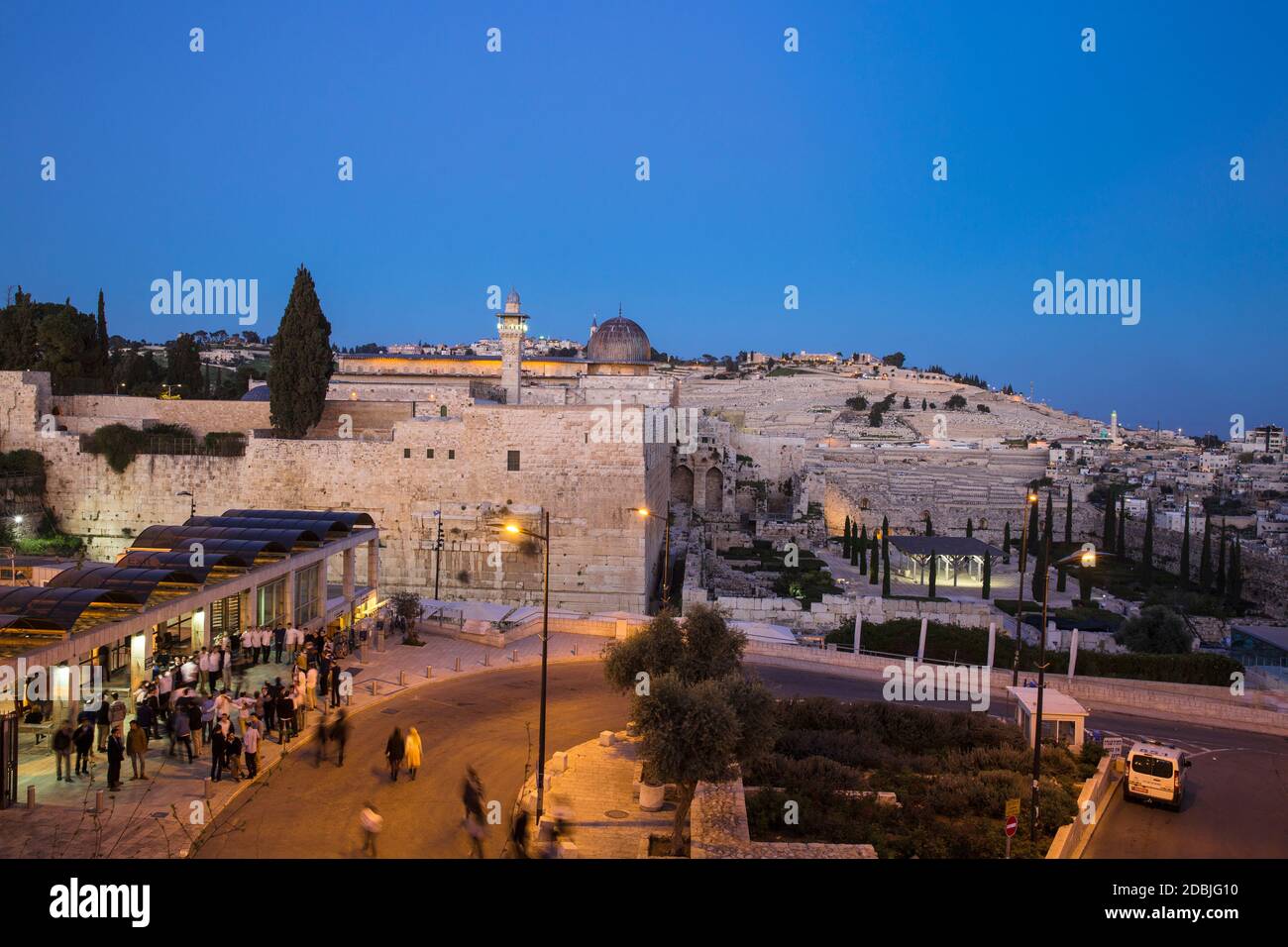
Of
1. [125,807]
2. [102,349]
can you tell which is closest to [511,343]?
[102,349]

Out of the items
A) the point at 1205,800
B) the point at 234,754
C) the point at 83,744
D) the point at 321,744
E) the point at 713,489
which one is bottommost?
the point at 1205,800

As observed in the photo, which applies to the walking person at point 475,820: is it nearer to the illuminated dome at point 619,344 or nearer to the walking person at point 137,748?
the walking person at point 137,748

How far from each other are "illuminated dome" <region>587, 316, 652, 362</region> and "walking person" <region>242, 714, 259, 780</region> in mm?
37623

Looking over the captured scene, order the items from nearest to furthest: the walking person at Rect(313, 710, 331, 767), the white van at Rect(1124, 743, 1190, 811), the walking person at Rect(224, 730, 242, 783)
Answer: the walking person at Rect(224, 730, 242, 783) < the walking person at Rect(313, 710, 331, 767) < the white van at Rect(1124, 743, 1190, 811)

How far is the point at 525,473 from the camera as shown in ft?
91.0

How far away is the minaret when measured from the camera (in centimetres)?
3431

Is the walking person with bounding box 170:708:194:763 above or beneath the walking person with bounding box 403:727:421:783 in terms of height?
above

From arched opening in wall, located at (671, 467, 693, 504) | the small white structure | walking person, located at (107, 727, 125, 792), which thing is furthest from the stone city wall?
arched opening in wall, located at (671, 467, 693, 504)

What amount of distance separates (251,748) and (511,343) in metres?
25.0

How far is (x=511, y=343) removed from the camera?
35219mm

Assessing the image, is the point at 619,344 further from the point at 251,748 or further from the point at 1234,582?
the point at 251,748

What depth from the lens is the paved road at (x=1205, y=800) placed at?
38.2ft

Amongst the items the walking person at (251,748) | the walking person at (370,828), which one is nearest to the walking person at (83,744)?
the walking person at (251,748)

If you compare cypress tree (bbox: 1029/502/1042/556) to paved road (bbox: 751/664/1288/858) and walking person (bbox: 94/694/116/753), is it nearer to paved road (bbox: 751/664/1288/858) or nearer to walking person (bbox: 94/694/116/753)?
paved road (bbox: 751/664/1288/858)
